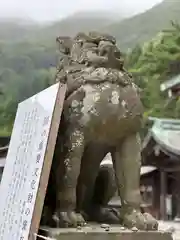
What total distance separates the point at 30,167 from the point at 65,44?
585mm

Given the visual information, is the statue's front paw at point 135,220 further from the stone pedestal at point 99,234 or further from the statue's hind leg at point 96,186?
the statue's hind leg at point 96,186

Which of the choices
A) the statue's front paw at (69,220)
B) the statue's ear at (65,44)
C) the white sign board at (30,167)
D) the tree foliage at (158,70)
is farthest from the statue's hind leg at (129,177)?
the tree foliage at (158,70)

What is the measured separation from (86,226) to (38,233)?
0.56 ft

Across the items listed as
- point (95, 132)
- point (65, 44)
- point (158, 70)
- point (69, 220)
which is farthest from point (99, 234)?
point (158, 70)

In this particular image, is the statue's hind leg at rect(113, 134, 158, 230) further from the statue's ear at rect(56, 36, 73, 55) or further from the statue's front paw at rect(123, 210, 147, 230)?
the statue's ear at rect(56, 36, 73, 55)

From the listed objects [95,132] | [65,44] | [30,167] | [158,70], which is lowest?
[30,167]

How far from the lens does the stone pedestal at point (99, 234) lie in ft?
4.81

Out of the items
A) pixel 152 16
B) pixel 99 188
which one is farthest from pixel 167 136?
pixel 152 16

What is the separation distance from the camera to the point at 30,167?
155 cm

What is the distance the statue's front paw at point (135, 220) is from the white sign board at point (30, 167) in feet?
1.16

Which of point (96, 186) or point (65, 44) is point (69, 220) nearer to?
point (96, 186)

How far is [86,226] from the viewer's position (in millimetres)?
1595

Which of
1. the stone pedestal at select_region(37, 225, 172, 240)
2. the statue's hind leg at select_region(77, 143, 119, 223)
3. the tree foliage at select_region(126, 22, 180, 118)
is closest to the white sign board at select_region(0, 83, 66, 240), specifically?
the stone pedestal at select_region(37, 225, 172, 240)

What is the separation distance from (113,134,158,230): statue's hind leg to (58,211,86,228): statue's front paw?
18 centimetres
